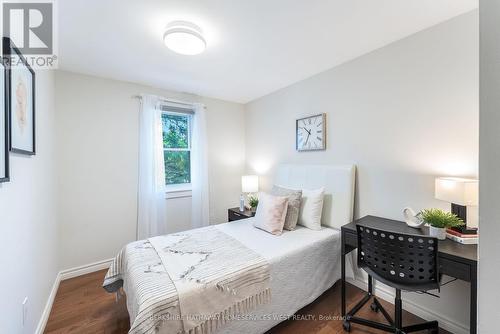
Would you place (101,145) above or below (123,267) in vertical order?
above

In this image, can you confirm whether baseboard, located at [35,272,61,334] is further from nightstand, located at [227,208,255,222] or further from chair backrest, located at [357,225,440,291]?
chair backrest, located at [357,225,440,291]

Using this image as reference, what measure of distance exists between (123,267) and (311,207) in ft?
6.11

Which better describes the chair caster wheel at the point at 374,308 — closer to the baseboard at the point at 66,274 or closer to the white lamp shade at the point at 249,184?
the white lamp shade at the point at 249,184

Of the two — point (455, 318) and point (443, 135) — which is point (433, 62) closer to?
point (443, 135)

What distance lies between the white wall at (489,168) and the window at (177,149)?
3.21 meters

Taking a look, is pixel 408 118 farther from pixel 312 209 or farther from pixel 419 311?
pixel 419 311

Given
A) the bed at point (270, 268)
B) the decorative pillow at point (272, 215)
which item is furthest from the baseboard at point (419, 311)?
the decorative pillow at point (272, 215)

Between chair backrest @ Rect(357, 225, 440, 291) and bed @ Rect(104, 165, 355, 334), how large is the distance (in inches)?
21.0

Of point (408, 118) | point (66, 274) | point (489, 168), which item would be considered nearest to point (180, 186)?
point (66, 274)

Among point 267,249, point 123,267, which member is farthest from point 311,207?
point 123,267

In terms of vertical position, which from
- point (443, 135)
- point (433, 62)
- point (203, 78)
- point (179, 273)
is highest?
point (203, 78)

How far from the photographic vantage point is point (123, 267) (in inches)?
69.0

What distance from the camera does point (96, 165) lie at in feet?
8.62

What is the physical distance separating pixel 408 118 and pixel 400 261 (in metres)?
1.25
